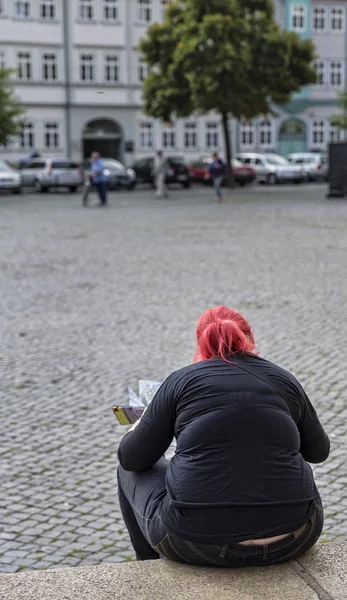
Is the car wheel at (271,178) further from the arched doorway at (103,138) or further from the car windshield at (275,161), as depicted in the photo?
the arched doorway at (103,138)

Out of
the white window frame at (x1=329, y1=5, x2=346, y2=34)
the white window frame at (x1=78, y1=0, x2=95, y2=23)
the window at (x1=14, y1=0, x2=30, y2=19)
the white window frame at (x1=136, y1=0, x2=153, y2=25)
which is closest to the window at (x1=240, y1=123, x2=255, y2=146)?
the white window frame at (x1=329, y1=5, x2=346, y2=34)

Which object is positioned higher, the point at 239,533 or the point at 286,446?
the point at 286,446

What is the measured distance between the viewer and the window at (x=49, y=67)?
5781 cm

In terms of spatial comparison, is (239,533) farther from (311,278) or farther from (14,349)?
(311,278)

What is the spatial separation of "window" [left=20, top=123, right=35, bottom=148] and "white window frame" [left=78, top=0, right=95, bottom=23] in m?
6.81

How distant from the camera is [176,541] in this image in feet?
11.4

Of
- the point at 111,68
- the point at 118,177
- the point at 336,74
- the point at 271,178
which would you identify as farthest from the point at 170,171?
the point at 336,74

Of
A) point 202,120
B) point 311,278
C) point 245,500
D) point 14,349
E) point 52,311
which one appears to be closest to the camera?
point 245,500

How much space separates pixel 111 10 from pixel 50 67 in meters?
5.06

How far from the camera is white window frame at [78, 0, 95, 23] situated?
58.5 metres

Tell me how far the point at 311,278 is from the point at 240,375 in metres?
10.1

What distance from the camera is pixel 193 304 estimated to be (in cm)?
1127

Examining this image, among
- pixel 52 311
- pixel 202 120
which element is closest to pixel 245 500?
pixel 52 311

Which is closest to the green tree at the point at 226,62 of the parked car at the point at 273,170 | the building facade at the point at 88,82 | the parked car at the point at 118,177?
the parked car at the point at 118,177
